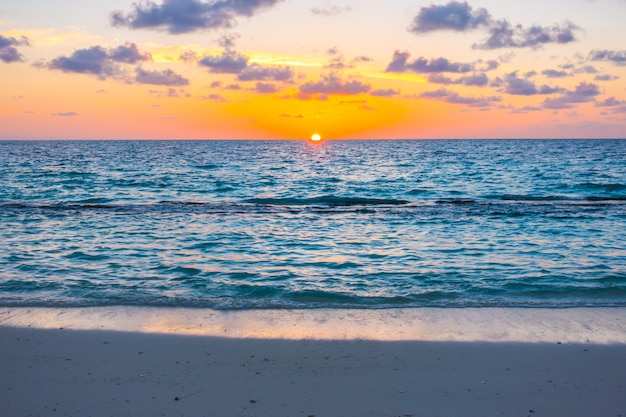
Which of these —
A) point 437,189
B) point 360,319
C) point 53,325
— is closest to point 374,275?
point 360,319

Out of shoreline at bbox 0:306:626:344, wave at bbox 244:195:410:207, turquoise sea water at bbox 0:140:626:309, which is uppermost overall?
shoreline at bbox 0:306:626:344

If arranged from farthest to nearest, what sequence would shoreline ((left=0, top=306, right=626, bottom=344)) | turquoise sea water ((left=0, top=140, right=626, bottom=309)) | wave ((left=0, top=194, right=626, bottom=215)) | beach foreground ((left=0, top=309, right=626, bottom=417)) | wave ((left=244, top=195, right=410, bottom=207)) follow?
wave ((left=244, top=195, right=410, bottom=207))
wave ((left=0, top=194, right=626, bottom=215))
turquoise sea water ((left=0, top=140, right=626, bottom=309))
shoreline ((left=0, top=306, right=626, bottom=344))
beach foreground ((left=0, top=309, right=626, bottom=417))

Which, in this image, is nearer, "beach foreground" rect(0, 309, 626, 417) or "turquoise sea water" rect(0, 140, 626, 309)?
"beach foreground" rect(0, 309, 626, 417)

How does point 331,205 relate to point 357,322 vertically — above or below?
below

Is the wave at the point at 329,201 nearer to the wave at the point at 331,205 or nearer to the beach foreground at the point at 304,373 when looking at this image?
the wave at the point at 331,205

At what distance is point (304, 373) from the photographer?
6621 mm

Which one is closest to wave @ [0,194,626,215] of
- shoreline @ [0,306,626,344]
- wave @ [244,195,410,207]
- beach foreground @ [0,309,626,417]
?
wave @ [244,195,410,207]

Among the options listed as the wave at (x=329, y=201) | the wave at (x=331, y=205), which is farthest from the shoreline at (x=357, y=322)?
the wave at (x=329, y=201)

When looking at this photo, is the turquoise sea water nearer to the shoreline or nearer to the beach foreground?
the shoreline

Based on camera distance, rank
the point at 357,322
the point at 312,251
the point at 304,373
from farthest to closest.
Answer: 1. the point at 312,251
2. the point at 357,322
3. the point at 304,373

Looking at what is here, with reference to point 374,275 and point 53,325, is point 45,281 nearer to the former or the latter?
point 53,325

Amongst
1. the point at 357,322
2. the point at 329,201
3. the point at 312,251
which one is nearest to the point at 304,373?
the point at 357,322

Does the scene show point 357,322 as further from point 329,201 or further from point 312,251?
point 329,201

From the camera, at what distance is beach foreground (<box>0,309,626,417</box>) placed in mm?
5793
